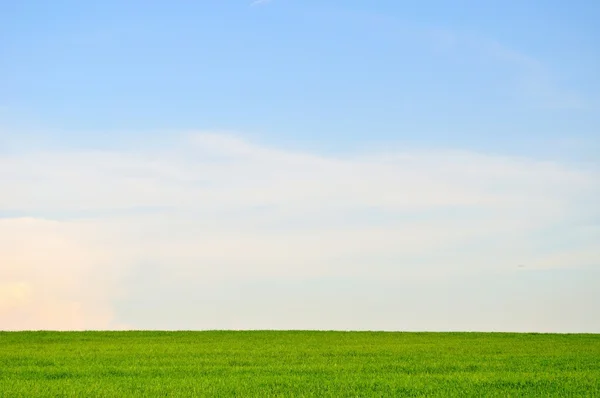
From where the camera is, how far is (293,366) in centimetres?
2106

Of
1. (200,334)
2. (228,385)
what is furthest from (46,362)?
(200,334)

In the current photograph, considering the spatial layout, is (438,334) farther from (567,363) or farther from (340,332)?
(567,363)

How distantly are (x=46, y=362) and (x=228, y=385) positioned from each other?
30.3 ft

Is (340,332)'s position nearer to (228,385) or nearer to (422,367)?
(422,367)

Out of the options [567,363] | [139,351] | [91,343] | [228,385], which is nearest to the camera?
[228,385]

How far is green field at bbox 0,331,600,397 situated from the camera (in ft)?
54.1

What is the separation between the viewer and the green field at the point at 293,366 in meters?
16.5

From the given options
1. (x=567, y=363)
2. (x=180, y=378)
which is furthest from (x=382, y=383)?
(x=567, y=363)

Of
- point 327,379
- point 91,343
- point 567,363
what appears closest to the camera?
point 327,379

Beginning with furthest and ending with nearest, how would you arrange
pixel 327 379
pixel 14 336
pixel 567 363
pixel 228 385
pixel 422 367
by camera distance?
pixel 14 336, pixel 567 363, pixel 422 367, pixel 327 379, pixel 228 385

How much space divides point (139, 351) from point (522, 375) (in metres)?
14.0

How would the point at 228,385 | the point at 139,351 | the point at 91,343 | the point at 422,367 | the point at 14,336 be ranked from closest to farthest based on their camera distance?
the point at 228,385 → the point at 422,367 → the point at 139,351 → the point at 91,343 → the point at 14,336

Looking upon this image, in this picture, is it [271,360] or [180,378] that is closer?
[180,378]

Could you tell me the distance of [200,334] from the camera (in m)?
37.2
